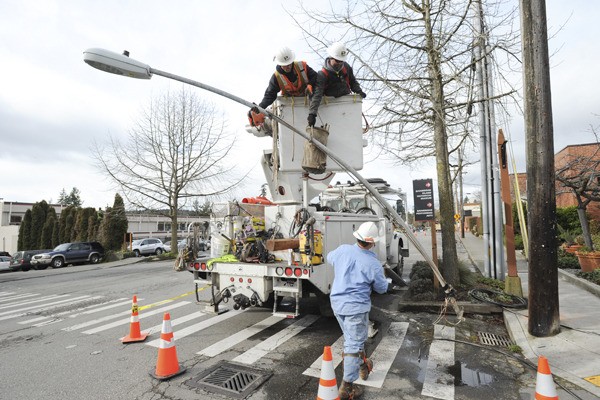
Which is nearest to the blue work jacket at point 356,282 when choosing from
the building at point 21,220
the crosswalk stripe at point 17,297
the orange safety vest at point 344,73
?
the orange safety vest at point 344,73

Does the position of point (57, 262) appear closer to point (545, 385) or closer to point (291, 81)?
point (291, 81)

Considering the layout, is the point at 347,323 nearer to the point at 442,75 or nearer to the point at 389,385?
the point at 389,385

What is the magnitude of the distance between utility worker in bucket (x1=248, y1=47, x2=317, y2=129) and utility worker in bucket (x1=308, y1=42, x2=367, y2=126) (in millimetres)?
165

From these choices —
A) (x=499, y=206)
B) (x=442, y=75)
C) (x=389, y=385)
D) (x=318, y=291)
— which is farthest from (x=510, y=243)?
(x=389, y=385)

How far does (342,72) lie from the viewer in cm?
539

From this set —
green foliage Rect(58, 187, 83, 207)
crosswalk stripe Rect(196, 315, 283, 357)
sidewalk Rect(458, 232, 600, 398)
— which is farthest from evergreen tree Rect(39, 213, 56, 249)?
green foliage Rect(58, 187, 83, 207)

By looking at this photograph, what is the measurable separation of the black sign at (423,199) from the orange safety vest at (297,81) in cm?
407

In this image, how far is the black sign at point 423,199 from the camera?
26.3 feet

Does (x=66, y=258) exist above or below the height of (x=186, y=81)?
below

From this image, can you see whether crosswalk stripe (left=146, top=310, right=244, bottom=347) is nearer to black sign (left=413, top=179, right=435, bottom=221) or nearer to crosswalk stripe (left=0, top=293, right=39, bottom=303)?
black sign (left=413, top=179, right=435, bottom=221)

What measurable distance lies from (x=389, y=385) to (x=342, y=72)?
4.23 m

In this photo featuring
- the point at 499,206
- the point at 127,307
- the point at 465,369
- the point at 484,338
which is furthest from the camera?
the point at 499,206

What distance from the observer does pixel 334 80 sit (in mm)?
5340

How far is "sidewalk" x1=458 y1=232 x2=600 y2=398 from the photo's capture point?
3.79 metres
